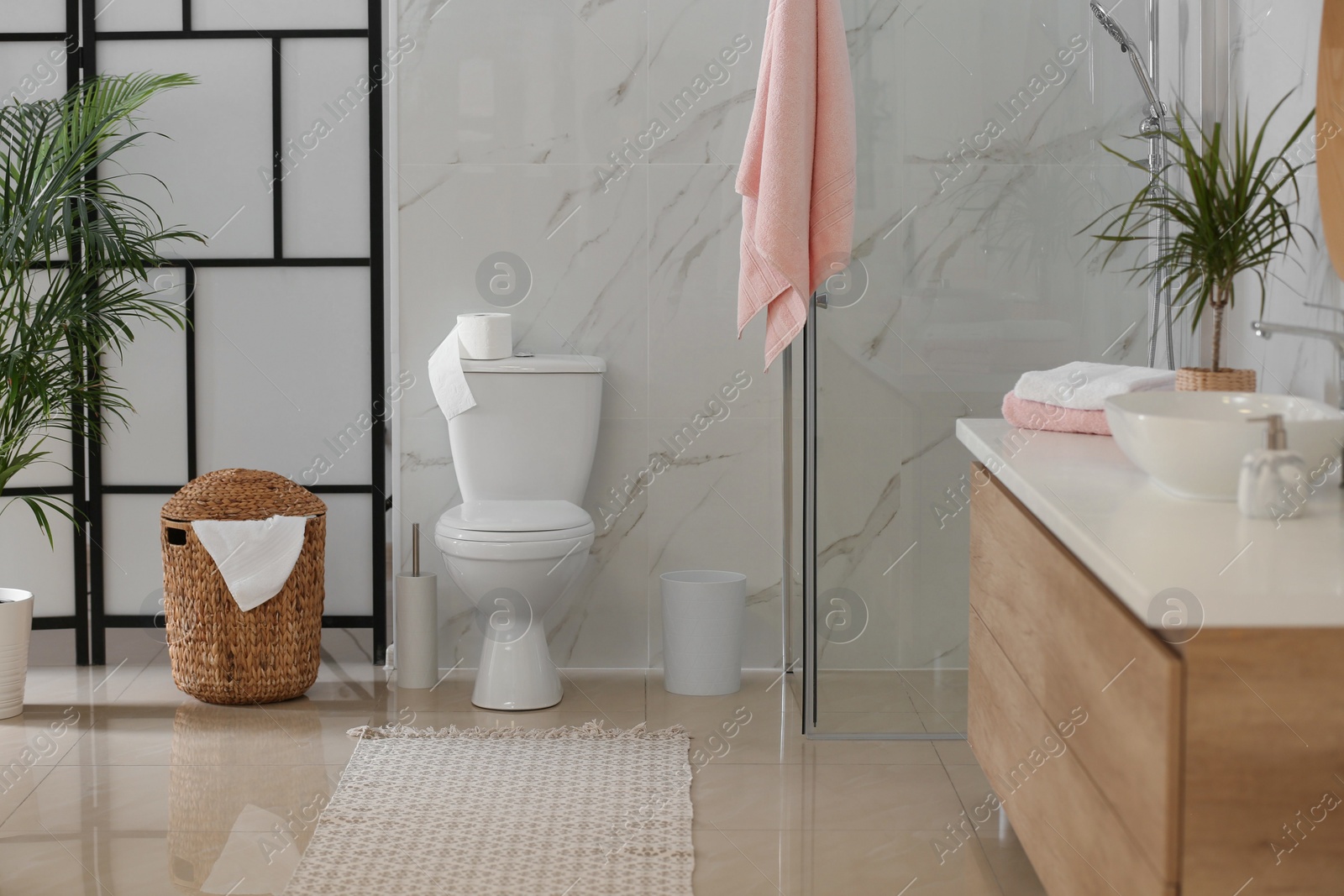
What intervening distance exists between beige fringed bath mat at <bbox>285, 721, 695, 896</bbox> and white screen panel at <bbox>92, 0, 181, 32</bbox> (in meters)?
1.94

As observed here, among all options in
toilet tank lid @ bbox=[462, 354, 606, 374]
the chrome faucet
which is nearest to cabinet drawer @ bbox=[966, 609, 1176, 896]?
the chrome faucet

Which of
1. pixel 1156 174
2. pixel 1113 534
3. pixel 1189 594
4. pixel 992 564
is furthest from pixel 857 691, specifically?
pixel 1189 594

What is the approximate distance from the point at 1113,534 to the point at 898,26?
1.51 meters

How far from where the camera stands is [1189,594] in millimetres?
1067

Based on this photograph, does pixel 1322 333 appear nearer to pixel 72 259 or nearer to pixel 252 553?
pixel 252 553

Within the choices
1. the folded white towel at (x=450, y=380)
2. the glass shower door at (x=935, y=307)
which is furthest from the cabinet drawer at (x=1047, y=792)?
the folded white towel at (x=450, y=380)

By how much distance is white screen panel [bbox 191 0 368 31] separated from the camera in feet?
10.2

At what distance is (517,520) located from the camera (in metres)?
2.69

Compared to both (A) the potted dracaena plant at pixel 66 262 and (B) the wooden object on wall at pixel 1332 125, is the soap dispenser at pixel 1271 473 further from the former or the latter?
(A) the potted dracaena plant at pixel 66 262

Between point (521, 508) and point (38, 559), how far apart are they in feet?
4.67

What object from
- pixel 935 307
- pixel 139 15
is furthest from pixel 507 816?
pixel 139 15

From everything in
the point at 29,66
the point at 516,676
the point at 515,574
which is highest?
the point at 29,66

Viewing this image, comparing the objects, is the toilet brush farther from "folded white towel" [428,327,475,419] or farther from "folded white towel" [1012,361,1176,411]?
"folded white towel" [1012,361,1176,411]

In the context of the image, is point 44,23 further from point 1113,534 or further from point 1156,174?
point 1113,534
